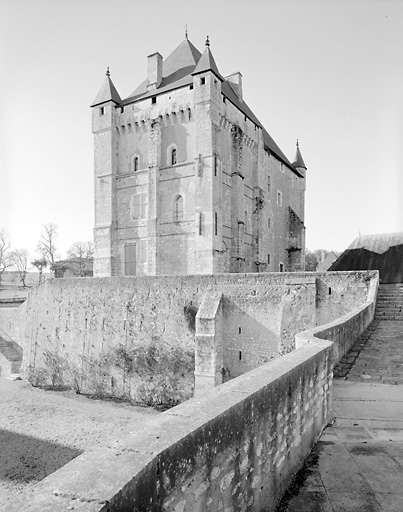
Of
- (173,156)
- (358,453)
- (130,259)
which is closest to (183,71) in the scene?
(173,156)

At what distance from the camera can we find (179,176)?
2494 cm

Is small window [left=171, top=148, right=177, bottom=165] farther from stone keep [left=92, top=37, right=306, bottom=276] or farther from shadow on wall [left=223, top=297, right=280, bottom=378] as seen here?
shadow on wall [left=223, top=297, right=280, bottom=378]

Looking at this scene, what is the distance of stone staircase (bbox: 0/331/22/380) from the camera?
80.3 ft

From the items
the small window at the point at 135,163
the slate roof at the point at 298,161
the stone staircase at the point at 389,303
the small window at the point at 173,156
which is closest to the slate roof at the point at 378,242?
the stone staircase at the point at 389,303

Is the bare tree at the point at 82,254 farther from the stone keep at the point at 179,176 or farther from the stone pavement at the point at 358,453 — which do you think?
the stone pavement at the point at 358,453

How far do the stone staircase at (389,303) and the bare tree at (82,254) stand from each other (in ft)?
149

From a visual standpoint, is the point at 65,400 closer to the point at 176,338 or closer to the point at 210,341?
the point at 176,338

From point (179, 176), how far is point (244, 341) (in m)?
12.9

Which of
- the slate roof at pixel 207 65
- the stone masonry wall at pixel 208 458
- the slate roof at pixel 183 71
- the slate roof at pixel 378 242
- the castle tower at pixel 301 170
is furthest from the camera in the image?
the castle tower at pixel 301 170

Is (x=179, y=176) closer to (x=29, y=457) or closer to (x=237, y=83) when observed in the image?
(x=237, y=83)

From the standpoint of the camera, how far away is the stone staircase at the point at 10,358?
24.5 meters

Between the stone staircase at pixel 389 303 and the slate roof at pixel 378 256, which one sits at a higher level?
the slate roof at pixel 378 256

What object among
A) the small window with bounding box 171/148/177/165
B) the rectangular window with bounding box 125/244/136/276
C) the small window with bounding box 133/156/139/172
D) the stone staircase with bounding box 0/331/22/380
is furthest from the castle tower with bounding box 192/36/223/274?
the stone staircase with bounding box 0/331/22/380

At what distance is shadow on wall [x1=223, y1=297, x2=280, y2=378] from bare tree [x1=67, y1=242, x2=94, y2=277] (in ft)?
135
